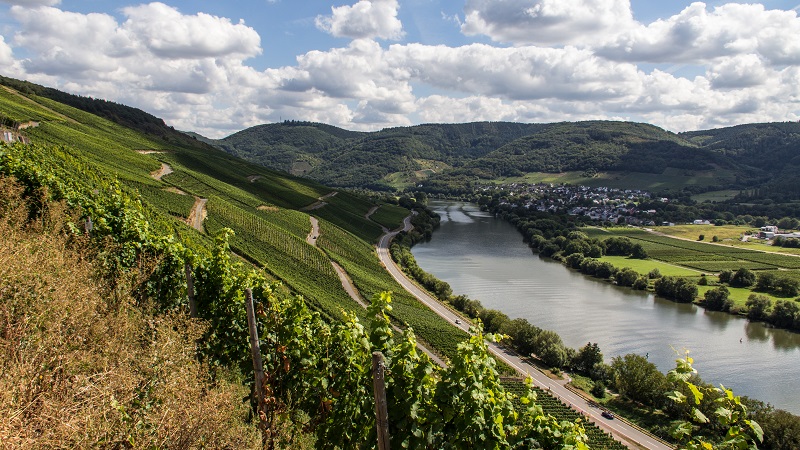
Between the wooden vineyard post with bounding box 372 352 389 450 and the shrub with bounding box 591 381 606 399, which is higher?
the wooden vineyard post with bounding box 372 352 389 450

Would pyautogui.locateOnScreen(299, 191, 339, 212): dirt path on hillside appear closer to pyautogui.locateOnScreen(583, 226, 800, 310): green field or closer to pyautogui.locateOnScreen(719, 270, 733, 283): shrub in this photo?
pyautogui.locateOnScreen(583, 226, 800, 310): green field

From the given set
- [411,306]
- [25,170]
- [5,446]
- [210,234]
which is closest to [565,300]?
[411,306]

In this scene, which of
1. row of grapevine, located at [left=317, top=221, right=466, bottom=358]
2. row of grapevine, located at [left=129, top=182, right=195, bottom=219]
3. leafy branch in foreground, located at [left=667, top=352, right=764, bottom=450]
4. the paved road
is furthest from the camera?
row of grapevine, located at [left=129, top=182, right=195, bottom=219]

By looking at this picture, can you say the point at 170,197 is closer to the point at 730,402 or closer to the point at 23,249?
the point at 23,249

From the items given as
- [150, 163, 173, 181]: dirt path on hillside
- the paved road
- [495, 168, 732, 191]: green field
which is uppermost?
[495, 168, 732, 191]: green field

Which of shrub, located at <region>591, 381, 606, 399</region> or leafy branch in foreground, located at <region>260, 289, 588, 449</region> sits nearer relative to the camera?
leafy branch in foreground, located at <region>260, 289, 588, 449</region>

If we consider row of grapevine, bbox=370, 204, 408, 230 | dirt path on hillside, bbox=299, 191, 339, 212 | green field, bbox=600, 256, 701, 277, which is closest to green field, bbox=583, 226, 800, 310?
green field, bbox=600, 256, 701, 277

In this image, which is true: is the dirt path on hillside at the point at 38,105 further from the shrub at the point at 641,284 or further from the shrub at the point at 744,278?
the shrub at the point at 744,278

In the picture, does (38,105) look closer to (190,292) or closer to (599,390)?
(190,292)
